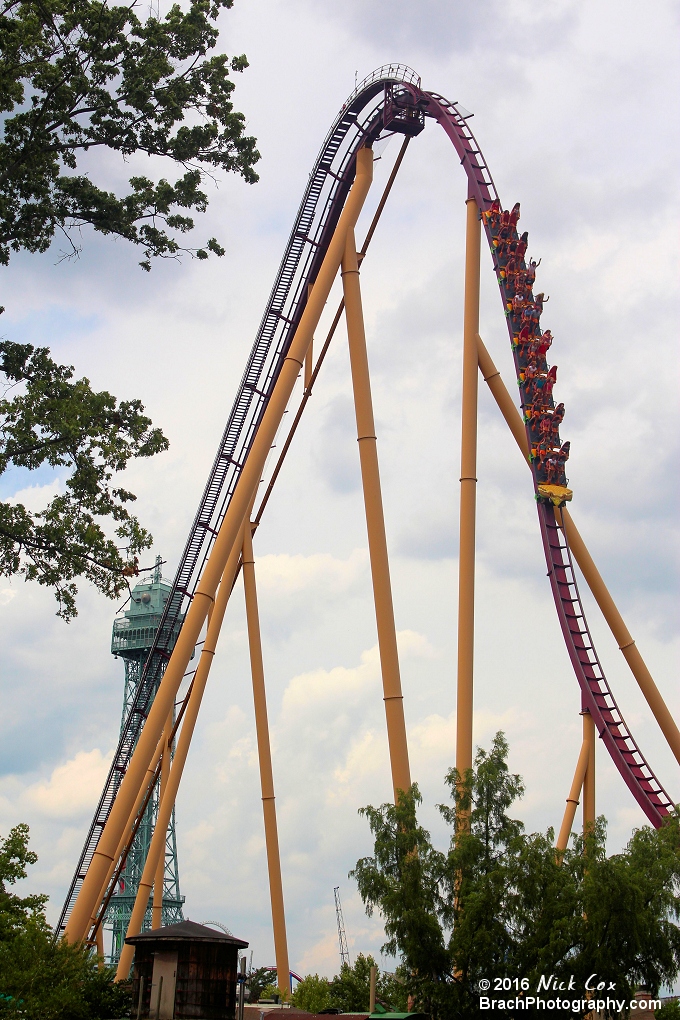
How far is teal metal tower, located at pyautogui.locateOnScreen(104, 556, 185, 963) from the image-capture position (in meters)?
48.2

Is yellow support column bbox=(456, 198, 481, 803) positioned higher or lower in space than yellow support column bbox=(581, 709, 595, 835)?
higher

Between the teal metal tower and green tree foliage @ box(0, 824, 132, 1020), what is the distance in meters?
32.1

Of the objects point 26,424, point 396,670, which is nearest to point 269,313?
point 396,670

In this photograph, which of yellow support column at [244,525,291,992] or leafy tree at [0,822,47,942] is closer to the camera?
leafy tree at [0,822,47,942]

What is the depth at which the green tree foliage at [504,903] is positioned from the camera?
13.0 meters

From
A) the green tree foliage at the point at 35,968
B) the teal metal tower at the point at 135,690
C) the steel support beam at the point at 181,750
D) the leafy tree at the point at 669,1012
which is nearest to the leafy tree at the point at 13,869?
the green tree foliage at the point at 35,968

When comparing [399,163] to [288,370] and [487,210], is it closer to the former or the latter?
[487,210]

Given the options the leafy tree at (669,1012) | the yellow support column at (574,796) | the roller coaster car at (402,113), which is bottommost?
the leafy tree at (669,1012)

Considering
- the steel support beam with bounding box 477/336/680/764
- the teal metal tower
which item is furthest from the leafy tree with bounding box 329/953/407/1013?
the teal metal tower

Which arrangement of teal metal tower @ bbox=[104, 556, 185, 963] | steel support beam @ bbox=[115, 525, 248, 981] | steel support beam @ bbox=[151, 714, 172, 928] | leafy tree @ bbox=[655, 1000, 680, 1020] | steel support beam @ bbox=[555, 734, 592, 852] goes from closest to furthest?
1. leafy tree @ bbox=[655, 1000, 680, 1020]
2. steel support beam @ bbox=[555, 734, 592, 852]
3. steel support beam @ bbox=[115, 525, 248, 981]
4. steel support beam @ bbox=[151, 714, 172, 928]
5. teal metal tower @ bbox=[104, 556, 185, 963]

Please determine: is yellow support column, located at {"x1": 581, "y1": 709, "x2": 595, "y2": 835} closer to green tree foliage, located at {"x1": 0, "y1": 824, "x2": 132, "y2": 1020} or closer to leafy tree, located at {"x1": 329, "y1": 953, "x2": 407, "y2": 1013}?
leafy tree, located at {"x1": 329, "y1": 953, "x2": 407, "y2": 1013}

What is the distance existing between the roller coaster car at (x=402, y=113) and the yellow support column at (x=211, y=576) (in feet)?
3.56

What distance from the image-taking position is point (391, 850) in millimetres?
14000

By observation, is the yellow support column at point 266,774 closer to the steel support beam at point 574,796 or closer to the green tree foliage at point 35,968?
the green tree foliage at point 35,968
